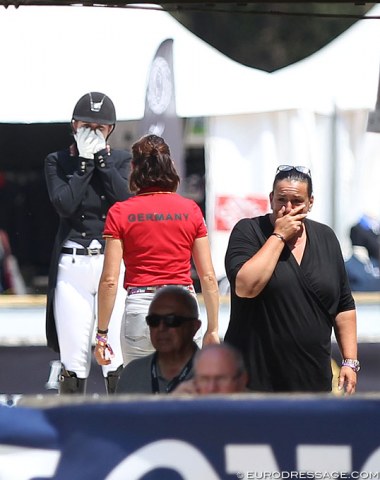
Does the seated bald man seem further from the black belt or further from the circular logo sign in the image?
the circular logo sign

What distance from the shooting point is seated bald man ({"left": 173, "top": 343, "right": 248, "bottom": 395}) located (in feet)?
9.29

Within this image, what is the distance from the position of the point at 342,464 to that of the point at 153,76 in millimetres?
5270

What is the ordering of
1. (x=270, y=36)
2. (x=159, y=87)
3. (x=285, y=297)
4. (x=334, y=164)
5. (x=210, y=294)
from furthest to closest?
(x=270, y=36), (x=334, y=164), (x=159, y=87), (x=210, y=294), (x=285, y=297)

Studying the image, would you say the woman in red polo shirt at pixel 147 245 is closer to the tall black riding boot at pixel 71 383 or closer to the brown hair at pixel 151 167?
the brown hair at pixel 151 167

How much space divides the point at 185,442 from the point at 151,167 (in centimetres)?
241

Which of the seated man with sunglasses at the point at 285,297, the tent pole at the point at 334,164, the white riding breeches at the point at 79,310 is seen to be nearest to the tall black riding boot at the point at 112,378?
the white riding breeches at the point at 79,310

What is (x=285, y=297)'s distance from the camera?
11.6 ft

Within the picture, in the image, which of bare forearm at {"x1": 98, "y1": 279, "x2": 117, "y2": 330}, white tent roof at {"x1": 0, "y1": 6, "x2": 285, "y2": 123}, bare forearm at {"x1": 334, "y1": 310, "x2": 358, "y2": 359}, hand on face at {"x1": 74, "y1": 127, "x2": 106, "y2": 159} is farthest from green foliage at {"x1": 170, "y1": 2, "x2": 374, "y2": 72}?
bare forearm at {"x1": 334, "y1": 310, "x2": 358, "y2": 359}

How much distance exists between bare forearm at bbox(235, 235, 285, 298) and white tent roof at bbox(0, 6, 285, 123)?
410 cm

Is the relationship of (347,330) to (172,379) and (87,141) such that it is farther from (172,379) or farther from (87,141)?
(87,141)

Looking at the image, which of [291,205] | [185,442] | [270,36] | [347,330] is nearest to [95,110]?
[291,205]

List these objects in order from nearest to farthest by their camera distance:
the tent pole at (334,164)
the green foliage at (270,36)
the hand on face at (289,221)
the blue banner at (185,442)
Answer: the blue banner at (185,442)
the hand on face at (289,221)
the tent pole at (334,164)
the green foliage at (270,36)

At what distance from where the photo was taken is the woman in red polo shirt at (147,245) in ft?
→ 14.8

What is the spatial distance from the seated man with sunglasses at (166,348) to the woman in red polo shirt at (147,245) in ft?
3.31
